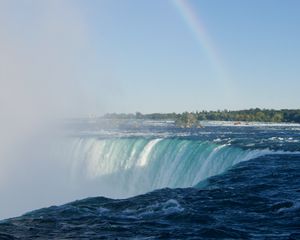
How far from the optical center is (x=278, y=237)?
9.55 m

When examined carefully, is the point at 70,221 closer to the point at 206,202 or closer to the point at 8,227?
the point at 8,227

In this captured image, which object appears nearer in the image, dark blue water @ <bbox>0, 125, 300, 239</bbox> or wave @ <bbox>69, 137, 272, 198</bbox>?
dark blue water @ <bbox>0, 125, 300, 239</bbox>

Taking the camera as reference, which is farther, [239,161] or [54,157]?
[54,157]

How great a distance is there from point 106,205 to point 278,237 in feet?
18.3

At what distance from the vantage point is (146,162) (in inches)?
1283

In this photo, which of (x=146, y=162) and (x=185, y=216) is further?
(x=146, y=162)

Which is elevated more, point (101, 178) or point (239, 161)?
point (239, 161)

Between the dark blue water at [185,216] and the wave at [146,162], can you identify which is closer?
the dark blue water at [185,216]

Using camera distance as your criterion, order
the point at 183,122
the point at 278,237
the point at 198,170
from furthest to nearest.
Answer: the point at 183,122
the point at 198,170
the point at 278,237

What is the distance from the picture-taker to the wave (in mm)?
25047

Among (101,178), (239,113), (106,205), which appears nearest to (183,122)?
(239,113)

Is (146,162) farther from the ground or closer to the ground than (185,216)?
closer to the ground

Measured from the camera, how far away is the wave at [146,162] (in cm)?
2505

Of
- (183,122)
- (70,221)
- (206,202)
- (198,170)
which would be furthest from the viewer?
(183,122)
